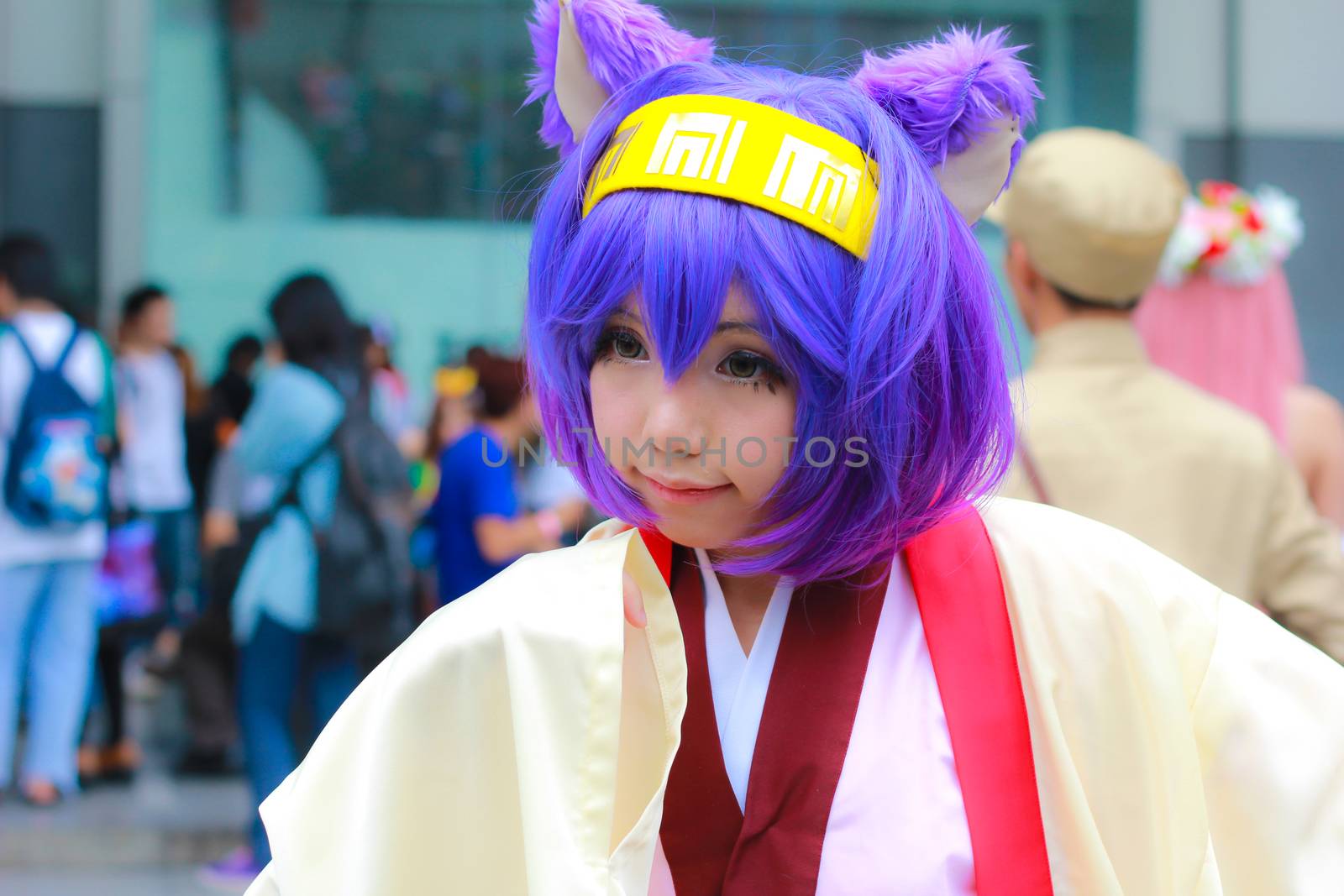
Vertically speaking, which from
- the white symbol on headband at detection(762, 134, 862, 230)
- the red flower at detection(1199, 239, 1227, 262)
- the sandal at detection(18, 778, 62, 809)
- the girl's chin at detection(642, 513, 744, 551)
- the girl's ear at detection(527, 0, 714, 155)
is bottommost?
the sandal at detection(18, 778, 62, 809)

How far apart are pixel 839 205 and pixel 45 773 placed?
441 cm

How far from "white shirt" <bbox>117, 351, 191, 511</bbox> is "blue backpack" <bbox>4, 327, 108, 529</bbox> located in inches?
41.6

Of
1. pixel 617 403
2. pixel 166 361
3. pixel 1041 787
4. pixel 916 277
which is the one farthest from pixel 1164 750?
pixel 166 361

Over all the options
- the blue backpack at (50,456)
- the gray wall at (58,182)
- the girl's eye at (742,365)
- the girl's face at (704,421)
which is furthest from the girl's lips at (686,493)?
the gray wall at (58,182)

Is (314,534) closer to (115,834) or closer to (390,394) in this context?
(115,834)

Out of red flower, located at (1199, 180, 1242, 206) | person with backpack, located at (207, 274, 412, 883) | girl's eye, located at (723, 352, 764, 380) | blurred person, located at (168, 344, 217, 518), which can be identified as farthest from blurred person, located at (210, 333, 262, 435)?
girl's eye, located at (723, 352, 764, 380)

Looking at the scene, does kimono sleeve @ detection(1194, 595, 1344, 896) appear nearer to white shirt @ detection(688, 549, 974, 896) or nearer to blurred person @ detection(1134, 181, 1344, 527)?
white shirt @ detection(688, 549, 974, 896)

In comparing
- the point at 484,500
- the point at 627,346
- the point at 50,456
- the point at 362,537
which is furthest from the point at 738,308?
the point at 50,456

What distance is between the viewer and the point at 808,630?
52.6 inches

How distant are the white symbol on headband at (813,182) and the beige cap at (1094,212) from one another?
42.7 inches

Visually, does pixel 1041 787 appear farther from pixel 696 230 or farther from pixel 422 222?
pixel 422 222

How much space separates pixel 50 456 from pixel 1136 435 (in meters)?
3.40

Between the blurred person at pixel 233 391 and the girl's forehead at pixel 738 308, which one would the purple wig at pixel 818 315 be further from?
the blurred person at pixel 233 391

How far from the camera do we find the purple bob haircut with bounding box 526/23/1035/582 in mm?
1179
